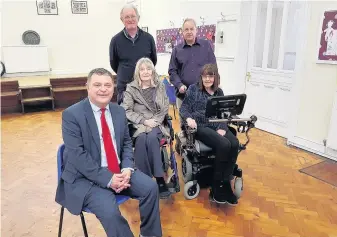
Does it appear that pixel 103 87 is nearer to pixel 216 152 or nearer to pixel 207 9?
pixel 216 152

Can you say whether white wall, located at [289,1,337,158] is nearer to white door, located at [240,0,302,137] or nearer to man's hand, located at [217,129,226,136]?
white door, located at [240,0,302,137]

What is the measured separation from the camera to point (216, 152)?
90.7 inches

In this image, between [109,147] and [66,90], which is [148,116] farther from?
[66,90]

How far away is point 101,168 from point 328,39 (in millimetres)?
3020

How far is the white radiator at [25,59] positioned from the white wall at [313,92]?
6.74 m

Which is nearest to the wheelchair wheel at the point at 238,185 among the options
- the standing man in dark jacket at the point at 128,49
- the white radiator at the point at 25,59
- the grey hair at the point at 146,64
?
the grey hair at the point at 146,64

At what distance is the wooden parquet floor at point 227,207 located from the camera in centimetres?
211

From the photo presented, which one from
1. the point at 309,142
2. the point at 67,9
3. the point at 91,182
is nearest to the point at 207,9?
the point at 309,142

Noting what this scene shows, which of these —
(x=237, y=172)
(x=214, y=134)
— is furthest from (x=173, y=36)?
(x=237, y=172)

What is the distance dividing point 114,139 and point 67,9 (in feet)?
24.0

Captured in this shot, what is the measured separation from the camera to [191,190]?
2.49 m

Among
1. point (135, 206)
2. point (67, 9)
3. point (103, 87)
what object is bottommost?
point (135, 206)

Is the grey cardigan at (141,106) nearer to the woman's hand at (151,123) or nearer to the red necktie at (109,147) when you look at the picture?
the woman's hand at (151,123)

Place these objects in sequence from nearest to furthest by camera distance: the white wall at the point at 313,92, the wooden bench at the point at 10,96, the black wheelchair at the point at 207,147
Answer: the black wheelchair at the point at 207,147, the white wall at the point at 313,92, the wooden bench at the point at 10,96
